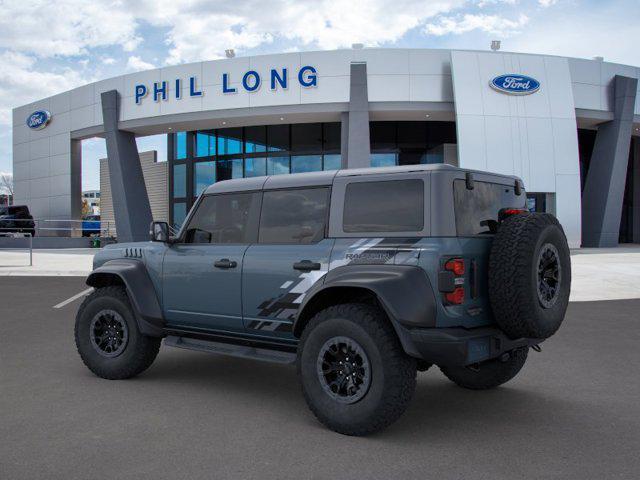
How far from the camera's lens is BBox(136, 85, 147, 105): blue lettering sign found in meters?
28.8

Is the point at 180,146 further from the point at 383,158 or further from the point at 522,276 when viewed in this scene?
the point at 522,276

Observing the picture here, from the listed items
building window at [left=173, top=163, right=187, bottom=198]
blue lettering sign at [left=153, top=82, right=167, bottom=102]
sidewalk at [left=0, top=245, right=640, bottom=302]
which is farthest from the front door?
building window at [left=173, top=163, right=187, bottom=198]

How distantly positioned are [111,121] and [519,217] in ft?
95.8

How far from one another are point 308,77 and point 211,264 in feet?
72.1

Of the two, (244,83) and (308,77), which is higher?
(308,77)

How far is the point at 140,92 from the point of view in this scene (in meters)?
28.9

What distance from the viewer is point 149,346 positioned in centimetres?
561

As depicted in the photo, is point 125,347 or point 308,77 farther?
point 308,77

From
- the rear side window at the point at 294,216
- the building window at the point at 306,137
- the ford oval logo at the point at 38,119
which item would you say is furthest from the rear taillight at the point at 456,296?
the ford oval logo at the point at 38,119

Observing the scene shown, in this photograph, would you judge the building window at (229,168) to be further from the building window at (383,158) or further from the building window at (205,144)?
the building window at (383,158)

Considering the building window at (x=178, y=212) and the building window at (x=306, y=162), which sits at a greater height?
the building window at (x=306, y=162)

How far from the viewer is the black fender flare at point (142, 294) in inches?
215

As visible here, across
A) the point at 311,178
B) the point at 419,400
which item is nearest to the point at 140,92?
the point at 311,178

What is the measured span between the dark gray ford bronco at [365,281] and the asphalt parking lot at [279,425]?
351 mm
